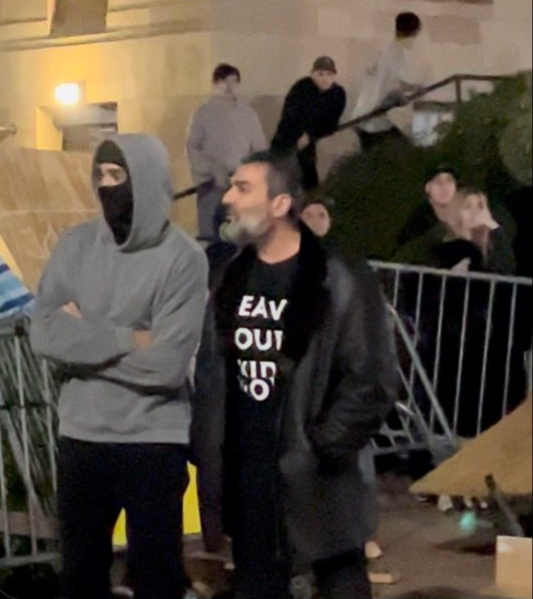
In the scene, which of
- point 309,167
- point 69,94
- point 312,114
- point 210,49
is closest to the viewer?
point 309,167

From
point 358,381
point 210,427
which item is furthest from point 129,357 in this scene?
point 358,381

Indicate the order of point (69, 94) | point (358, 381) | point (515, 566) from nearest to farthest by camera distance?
point (515, 566) → point (358, 381) → point (69, 94)

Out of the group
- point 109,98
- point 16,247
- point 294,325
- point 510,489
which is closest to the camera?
point 510,489

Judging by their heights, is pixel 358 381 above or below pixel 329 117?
below

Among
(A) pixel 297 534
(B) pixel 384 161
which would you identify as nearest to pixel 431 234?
(B) pixel 384 161

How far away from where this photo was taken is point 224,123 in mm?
3543

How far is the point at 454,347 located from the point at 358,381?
47 cm

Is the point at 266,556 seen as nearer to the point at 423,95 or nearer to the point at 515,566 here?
the point at 515,566

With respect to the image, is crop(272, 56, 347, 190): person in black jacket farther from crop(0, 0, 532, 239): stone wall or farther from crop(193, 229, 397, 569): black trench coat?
crop(193, 229, 397, 569): black trench coat

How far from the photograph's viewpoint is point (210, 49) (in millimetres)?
3592

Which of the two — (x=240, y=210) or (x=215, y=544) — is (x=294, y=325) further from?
(x=215, y=544)

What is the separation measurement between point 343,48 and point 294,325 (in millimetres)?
749

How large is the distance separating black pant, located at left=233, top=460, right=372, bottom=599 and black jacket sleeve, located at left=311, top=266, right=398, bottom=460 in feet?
0.53

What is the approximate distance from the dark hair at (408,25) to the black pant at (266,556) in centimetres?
105
